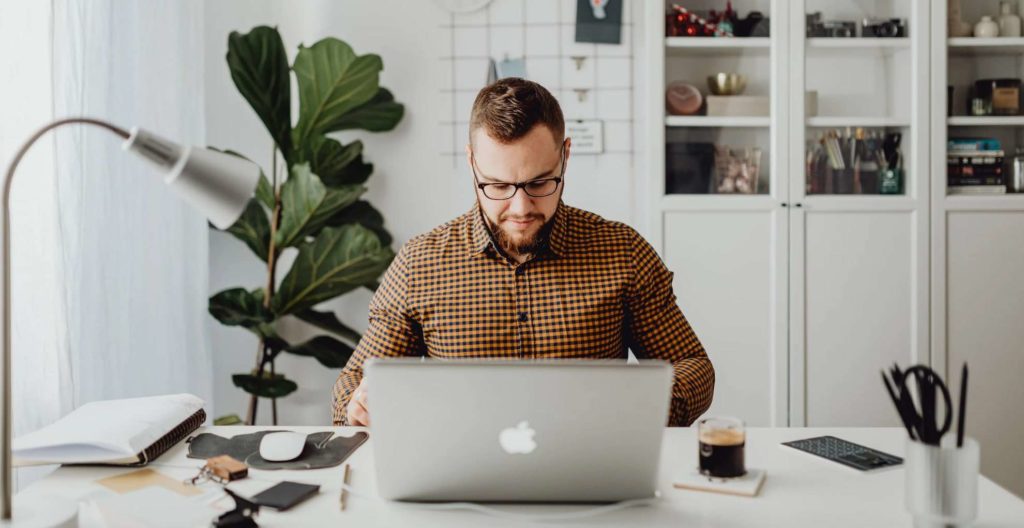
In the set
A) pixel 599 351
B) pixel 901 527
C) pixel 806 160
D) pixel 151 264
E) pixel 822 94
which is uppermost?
pixel 822 94

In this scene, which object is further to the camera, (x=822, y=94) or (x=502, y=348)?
(x=822, y=94)

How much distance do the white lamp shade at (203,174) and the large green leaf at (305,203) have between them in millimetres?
1726

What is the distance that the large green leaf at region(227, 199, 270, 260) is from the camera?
2926 mm

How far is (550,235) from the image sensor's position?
1.84 m

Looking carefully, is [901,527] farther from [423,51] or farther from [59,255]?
[423,51]

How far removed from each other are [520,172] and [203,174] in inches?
28.9

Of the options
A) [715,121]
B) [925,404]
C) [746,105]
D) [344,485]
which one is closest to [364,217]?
[715,121]

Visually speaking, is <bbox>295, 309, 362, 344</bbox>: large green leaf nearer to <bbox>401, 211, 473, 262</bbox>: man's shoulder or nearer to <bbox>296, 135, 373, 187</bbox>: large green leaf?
<bbox>296, 135, 373, 187</bbox>: large green leaf

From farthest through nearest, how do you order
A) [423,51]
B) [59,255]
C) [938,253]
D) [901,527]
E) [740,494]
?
[423,51]
[938,253]
[59,255]
[740,494]
[901,527]

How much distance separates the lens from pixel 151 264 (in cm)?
252

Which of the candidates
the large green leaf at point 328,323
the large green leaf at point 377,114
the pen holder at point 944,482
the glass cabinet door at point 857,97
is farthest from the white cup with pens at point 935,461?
the large green leaf at point 377,114

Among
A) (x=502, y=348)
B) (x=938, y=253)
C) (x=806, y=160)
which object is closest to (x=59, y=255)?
(x=502, y=348)

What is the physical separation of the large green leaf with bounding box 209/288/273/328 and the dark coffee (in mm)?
1883

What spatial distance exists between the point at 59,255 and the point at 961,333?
2.65 meters
